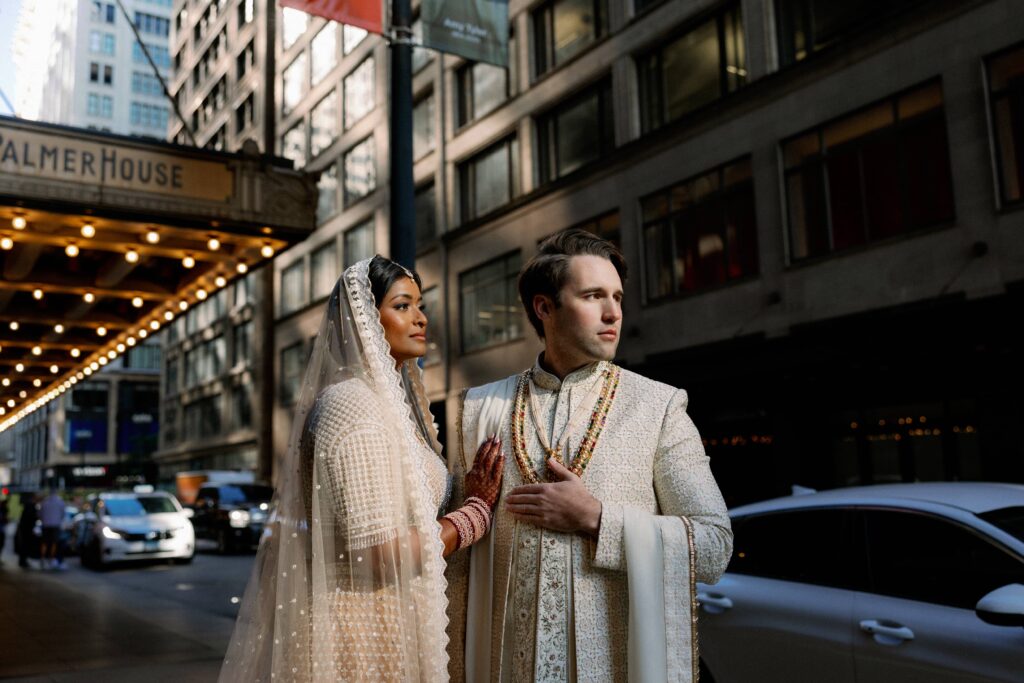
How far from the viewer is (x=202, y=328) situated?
5831 cm

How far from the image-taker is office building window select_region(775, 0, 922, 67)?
670 inches

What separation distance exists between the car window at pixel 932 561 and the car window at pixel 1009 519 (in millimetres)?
103

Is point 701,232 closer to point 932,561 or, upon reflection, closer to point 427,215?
point 427,215

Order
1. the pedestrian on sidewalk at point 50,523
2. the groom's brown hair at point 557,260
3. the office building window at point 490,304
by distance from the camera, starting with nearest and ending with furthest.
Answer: the groom's brown hair at point 557,260 → the pedestrian on sidewalk at point 50,523 → the office building window at point 490,304

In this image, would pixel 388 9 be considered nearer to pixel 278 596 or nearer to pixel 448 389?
pixel 278 596

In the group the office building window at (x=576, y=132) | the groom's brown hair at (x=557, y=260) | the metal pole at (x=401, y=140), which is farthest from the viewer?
the office building window at (x=576, y=132)

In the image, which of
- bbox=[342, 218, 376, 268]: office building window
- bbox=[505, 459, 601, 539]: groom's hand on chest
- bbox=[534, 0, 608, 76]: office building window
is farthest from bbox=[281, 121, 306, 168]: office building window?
bbox=[505, 459, 601, 539]: groom's hand on chest

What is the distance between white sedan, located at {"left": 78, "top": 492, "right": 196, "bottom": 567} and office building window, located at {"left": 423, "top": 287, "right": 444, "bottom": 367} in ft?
30.7

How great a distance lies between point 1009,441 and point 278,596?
14.4m

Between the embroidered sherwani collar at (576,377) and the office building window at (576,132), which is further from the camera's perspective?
the office building window at (576,132)

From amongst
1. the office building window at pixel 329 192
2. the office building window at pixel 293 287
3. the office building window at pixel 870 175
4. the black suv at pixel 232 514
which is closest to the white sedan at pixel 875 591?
the office building window at pixel 870 175

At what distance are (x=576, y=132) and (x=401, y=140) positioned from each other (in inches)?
735

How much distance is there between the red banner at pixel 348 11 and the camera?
7.08 metres

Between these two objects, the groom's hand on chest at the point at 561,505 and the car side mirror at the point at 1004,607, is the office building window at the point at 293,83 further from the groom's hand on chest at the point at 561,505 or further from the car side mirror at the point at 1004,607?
the groom's hand on chest at the point at 561,505
